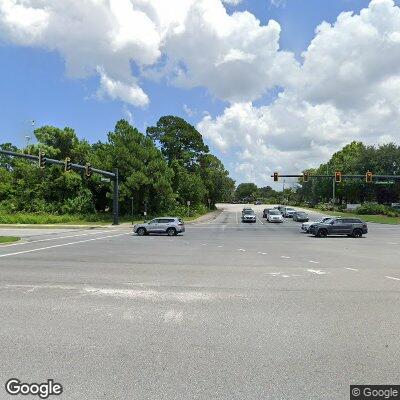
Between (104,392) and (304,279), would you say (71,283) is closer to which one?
(304,279)

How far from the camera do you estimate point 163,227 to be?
3481 cm

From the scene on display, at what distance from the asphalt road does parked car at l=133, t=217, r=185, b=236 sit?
21698 millimetres

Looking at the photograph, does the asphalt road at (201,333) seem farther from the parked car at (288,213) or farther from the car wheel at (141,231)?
the parked car at (288,213)

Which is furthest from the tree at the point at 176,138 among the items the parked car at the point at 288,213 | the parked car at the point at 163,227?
the parked car at the point at 163,227

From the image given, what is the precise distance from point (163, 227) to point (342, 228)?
44.6 ft

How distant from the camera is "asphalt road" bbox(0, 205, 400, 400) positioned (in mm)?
4902

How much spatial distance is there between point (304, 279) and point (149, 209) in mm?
51859

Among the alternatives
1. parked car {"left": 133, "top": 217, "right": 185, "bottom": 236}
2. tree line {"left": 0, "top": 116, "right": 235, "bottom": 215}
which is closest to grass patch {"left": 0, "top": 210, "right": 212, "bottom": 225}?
tree line {"left": 0, "top": 116, "right": 235, "bottom": 215}

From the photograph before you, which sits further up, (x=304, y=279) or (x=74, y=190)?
(x=74, y=190)

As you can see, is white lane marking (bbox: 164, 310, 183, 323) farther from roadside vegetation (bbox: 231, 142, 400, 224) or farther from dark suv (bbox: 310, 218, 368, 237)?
roadside vegetation (bbox: 231, 142, 400, 224)

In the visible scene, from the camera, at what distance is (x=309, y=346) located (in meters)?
6.07

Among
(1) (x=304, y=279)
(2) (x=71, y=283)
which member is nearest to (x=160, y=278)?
(2) (x=71, y=283)

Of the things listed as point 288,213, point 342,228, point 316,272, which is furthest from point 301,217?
point 316,272

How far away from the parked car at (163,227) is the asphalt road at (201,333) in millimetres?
21698
